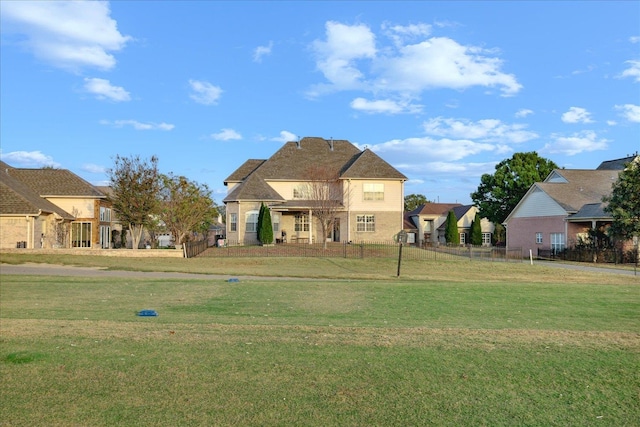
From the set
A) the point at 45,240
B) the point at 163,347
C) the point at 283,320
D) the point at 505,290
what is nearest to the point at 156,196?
the point at 45,240

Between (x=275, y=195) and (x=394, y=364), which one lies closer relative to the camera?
(x=394, y=364)

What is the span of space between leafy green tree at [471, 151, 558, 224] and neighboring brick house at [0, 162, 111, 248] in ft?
136

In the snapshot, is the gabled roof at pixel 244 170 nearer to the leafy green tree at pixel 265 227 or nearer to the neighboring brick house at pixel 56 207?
the leafy green tree at pixel 265 227

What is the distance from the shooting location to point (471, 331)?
9.47 metres

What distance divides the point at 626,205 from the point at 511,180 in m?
24.6

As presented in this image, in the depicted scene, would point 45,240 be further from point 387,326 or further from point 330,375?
point 330,375

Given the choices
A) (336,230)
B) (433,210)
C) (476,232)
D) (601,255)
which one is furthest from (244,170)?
(433,210)

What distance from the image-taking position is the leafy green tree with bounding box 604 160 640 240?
1372 inches

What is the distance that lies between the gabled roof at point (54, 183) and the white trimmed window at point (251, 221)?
40.5 feet

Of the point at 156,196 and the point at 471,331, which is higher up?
the point at 156,196

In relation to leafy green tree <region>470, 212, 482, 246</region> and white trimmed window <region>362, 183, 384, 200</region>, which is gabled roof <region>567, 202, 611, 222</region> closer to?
white trimmed window <region>362, 183, 384, 200</region>

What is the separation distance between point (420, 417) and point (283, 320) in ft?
20.8

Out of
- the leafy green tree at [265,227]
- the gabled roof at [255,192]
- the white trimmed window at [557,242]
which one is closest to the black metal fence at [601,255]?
the white trimmed window at [557,242]

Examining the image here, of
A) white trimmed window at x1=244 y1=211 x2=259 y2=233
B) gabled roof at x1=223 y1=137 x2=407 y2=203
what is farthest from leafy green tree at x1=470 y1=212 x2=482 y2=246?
white trimmed window at x1=244 y1=211 x2=259 y2=233
